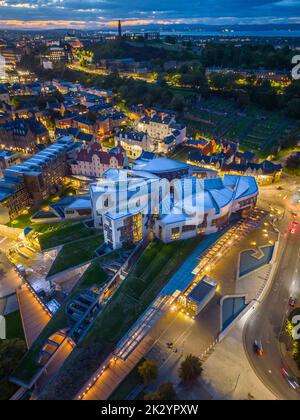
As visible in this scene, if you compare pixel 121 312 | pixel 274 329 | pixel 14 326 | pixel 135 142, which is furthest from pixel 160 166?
pixel 14 326

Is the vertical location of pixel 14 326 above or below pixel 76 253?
below

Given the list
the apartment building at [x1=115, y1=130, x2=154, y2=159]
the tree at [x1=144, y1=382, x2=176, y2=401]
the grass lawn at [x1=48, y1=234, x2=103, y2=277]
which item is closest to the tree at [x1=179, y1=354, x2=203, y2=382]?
the tree at [x1=144, y1=382, x2=176, y2=401]

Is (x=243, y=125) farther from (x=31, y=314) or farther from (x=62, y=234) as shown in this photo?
(x=31, y=314)

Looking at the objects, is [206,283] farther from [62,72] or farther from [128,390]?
[62,72]

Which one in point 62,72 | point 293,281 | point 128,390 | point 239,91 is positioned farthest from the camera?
point 62,72

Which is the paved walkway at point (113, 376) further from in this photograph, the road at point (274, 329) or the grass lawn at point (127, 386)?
the road at point (274, 329)
